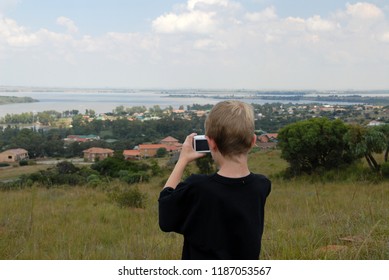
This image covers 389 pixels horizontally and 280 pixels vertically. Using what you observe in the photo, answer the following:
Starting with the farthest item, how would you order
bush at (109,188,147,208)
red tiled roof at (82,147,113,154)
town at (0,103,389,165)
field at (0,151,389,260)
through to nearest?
red tiled roof at (82,147,113,154) < town at (0,103,389,165) < bush at (109,188,147,208) < field at (0,151,389,260)

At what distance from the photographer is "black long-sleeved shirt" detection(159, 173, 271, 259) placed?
4.52 ft

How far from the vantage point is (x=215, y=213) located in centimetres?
139

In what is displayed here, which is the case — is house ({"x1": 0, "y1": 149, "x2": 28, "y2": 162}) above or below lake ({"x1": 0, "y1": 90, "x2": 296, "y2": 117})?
below

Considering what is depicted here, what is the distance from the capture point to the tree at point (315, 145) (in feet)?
42.0

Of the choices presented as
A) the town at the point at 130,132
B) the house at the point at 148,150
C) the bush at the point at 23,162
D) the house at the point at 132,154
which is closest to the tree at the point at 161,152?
the town at the point at 130,132

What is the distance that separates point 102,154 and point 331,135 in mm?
11913

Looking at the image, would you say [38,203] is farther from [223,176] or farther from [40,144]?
[40,144]

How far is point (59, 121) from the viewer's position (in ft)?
109

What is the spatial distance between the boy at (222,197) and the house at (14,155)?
20189mm

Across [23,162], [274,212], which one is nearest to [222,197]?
[274,212]

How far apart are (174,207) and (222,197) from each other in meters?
0.18

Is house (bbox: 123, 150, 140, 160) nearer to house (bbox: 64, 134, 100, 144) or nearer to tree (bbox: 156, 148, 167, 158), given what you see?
tree (bbox: 156, 148, 167, 158)

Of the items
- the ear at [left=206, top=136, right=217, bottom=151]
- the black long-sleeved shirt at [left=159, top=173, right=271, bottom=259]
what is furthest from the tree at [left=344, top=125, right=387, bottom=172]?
the ear at [left=206, top=136, right=217, bottom=151]

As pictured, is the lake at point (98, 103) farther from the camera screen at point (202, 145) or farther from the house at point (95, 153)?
the camera screen at point (202, 145)
